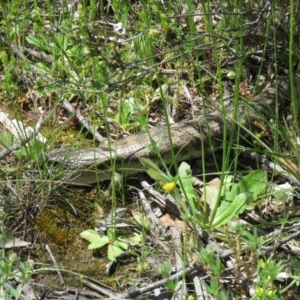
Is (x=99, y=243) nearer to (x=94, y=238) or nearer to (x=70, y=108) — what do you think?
(x=94, y=238)

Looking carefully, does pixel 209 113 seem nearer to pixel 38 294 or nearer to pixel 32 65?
pixel 32 65

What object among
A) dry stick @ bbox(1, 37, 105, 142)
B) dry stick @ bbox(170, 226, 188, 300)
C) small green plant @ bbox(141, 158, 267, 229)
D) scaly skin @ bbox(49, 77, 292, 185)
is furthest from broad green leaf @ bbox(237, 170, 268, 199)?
dry stick @ bbox(1, 37, 105, 142)

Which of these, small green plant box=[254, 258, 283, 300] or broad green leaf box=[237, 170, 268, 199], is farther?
broad green leaf box=[237, 170, 268, 199]

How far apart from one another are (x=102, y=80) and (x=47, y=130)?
4.18ft

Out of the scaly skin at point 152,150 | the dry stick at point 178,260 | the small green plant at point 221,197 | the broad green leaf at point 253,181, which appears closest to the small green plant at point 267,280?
the dry stick at point 178,260

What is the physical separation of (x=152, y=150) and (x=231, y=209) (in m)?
0.92

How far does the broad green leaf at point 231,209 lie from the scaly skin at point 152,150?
0.74 meters

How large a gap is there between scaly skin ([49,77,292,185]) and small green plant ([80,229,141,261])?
1.54ft

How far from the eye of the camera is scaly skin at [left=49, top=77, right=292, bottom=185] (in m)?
4.92

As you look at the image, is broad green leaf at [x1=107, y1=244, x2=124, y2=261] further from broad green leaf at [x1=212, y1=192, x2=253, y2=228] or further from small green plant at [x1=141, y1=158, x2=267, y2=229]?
broad green leaf at [x1=212, y1=192, x2=253, y2=228]

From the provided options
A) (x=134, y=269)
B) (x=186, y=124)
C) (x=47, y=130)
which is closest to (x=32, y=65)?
(x=47, y=130)

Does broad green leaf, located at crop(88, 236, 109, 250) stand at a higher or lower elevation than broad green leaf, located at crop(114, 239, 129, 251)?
higher

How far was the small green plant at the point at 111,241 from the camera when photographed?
4.32m

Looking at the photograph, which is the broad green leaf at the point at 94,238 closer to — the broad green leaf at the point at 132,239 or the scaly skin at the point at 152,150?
the broad green leaf at the point at 132,239
